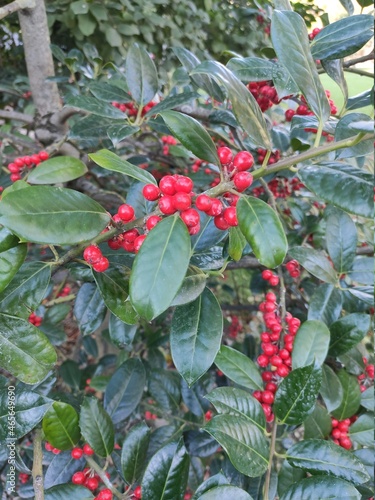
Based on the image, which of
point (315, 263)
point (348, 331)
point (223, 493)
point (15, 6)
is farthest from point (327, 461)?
point (15, 6)

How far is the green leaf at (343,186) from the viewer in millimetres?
509

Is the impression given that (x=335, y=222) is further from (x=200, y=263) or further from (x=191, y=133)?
(x=191, y=133)

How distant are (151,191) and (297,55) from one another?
30 cm

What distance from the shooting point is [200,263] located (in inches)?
26.6

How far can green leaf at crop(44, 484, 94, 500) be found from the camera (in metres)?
0.61

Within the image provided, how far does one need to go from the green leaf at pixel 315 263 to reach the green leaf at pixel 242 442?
334 mm

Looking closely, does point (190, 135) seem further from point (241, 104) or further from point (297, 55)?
point (297, 55)

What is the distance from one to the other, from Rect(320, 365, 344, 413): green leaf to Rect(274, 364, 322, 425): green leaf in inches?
5.1

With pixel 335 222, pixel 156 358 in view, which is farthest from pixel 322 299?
pixel 156 358

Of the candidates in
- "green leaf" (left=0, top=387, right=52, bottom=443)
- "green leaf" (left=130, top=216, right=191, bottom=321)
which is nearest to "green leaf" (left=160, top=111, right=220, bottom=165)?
"green leaf" (left=130, top=216, right=191, bottom=321)

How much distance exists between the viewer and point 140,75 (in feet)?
3.01

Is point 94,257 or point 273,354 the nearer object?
point 94,257

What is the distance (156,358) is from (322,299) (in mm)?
479

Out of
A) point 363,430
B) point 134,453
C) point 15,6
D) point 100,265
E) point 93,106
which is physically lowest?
point 363,430
